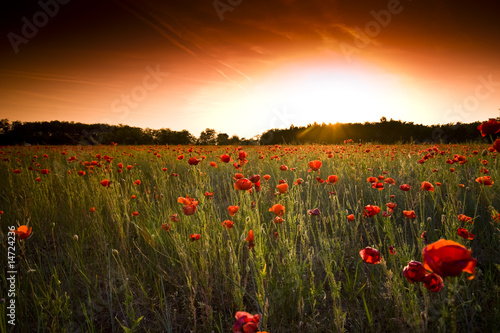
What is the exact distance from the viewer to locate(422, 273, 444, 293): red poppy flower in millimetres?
957

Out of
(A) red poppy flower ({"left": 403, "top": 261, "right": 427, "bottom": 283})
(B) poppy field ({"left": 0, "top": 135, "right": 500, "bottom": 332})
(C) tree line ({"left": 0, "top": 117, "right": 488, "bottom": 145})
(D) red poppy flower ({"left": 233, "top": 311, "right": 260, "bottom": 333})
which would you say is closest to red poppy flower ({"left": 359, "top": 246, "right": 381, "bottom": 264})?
(B) poppy field ({"left": 0, "top": 135, "right": 500, "bottom": 332})

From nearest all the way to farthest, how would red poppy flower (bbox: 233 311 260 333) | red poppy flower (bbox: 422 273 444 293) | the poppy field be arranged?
1. red poppy flower (bbox: 233 311 260 333)
2. red poppy flower (bbox: 422 273 444 293)
3. the poppy field

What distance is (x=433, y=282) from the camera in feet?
3.19

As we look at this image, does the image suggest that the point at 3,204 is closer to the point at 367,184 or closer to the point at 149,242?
the point at 149,242

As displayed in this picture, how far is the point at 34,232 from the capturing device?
2775mm

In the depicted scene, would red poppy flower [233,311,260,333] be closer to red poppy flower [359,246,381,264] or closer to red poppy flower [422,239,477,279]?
red poppy flower [422,239,477,279]

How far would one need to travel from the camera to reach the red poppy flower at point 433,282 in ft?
3.14

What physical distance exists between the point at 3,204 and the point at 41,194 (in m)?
0.62

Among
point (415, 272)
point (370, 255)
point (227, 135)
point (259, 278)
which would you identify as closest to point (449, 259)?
point (415, 272)

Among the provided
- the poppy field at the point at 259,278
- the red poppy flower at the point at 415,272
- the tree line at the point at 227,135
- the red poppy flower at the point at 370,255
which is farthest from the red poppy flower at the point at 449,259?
the tree line at the point at 227,135

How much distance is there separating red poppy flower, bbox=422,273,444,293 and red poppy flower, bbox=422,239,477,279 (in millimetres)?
228

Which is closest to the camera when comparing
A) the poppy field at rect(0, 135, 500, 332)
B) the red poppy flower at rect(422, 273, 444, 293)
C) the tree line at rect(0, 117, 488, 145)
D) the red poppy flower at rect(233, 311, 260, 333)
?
the red poppy flower at rect(233, 311, 260, 333)

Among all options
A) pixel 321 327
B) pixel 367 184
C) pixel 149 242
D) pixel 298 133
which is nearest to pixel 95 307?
pixel 149 242

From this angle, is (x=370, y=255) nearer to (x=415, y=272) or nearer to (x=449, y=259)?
(x=415, y=272)
